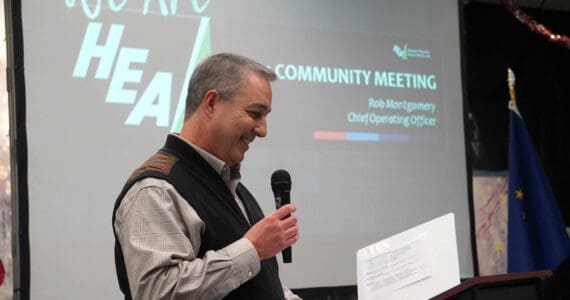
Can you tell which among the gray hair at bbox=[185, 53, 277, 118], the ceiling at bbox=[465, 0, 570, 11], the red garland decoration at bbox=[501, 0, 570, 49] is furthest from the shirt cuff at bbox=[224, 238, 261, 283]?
the ceiling at bbox=[465, 0, 570, 11]

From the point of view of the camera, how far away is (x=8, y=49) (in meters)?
3.31

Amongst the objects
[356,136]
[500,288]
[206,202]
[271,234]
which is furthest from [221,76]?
[356,136]

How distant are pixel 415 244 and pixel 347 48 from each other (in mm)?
2292

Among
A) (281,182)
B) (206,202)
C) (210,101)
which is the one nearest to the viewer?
(206,202)

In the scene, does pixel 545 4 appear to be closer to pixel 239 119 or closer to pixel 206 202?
pixel 239 119

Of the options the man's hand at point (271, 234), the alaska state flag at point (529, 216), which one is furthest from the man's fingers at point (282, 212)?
the alaska state flag at point (529, 216)

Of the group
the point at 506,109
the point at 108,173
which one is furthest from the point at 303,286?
the point at 506,109

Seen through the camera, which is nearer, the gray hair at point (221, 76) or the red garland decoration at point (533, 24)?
the gray hair at point (221, 76)

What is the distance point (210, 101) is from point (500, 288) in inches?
31.9

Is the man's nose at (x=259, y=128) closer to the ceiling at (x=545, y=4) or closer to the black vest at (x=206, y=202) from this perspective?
the black vest at (x=206, y=202)

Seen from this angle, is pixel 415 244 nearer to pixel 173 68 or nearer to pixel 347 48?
pixel 173 68

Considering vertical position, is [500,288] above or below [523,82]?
below

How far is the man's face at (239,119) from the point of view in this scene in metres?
1.94

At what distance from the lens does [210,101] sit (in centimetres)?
195
